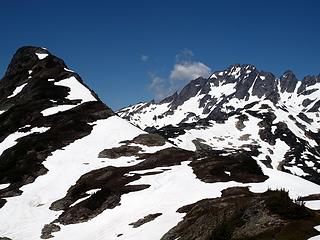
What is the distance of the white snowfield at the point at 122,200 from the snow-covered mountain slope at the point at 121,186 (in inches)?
5.4

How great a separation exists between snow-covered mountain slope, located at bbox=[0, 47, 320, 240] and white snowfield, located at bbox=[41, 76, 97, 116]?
0.73 meters

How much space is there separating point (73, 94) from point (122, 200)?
66683 millimetres

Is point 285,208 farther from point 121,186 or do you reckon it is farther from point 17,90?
point 17,90

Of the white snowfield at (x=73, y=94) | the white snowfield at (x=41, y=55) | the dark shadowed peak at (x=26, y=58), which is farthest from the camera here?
the white snowfield at (x=41, y=55)

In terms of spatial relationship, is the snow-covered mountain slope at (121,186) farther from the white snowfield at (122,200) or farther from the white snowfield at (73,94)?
the white snowfield at (73,94)

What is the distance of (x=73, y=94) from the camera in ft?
385

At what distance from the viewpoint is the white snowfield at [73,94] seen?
4180 inches

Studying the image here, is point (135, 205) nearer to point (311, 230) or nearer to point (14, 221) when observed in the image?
point (14, 221)

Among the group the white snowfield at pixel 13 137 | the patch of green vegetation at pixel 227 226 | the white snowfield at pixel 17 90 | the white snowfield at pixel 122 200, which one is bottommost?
the patch of green vegetation at pixel 227 226

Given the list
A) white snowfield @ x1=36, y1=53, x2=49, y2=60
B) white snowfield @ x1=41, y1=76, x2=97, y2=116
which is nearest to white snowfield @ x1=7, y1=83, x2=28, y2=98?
white snowfield @ x1=41, y1=76, x2=97, y2=116

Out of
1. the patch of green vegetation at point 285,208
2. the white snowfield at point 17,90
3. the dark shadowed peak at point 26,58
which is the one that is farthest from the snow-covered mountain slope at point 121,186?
the dark shadowed peak at point 26,58

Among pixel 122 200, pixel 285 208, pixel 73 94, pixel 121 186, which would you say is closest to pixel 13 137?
pixel 73 94

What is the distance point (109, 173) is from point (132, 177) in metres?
6.33

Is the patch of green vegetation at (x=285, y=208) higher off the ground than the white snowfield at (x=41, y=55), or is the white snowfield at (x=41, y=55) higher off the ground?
the white snowfield at (x=41, y=55)
